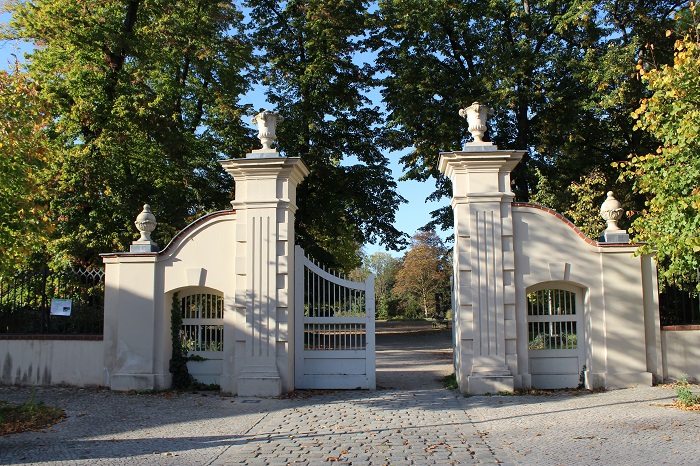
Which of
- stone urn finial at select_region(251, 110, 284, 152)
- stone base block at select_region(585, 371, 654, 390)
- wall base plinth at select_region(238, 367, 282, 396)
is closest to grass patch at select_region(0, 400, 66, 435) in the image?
wall base plinth at select_region(238, 367, 282, 396)

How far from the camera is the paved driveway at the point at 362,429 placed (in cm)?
663

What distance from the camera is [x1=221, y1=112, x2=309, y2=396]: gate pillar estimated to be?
35.4 ft

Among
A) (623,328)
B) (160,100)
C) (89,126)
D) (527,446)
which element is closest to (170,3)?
(160,100)

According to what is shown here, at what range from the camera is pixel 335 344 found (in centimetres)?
1140

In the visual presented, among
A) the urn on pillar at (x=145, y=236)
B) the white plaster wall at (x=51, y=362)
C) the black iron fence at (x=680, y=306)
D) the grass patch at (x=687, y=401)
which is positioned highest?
the urn on pillar at (x=145, y=236)

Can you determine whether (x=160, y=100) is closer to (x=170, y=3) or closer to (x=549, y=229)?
(x=170, y=3)

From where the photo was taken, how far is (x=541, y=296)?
11750 mm

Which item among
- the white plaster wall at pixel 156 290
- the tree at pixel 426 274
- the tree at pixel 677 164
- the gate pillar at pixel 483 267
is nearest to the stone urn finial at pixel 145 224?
the white plaster wall at pixel 156 290

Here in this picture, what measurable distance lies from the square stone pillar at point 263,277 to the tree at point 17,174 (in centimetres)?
314

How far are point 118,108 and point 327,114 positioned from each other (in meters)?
8.39

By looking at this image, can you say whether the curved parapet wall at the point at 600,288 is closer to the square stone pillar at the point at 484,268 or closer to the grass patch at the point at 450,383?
the square stone pillar at the point at 484,268

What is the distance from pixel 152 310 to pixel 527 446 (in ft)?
23.8

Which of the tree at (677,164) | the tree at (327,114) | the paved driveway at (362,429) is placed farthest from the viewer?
the tree at (327,114)

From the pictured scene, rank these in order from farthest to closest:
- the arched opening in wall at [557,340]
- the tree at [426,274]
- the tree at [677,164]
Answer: the tree at [426,274] < the arched opening in wall at [557,340] < the tree at [677,164]
